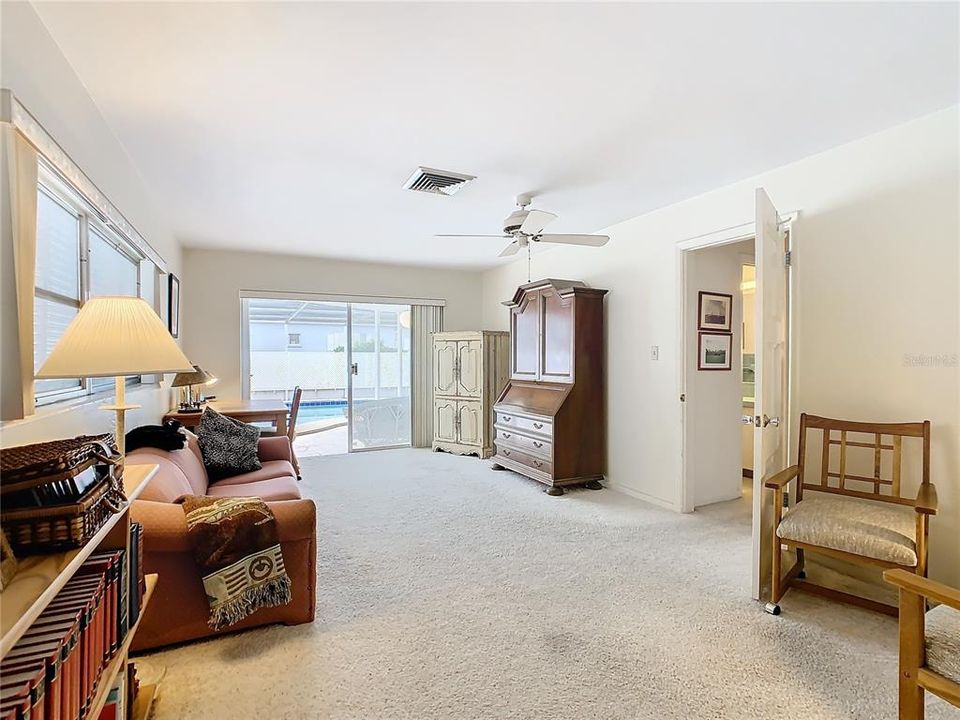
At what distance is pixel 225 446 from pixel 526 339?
9.45 ft

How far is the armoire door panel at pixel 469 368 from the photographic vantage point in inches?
229

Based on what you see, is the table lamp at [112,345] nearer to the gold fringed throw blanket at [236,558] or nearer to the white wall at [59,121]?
the white wall at [59,121]

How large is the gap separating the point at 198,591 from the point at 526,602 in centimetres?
147

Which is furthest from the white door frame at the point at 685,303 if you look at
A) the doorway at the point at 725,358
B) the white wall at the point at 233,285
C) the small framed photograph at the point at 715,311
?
→ the white wall at the point at 233,285

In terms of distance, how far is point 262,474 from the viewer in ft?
11.1

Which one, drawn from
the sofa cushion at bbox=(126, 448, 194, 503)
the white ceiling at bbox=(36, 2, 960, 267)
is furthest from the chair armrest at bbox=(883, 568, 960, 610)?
the sofa cushion at bbox=(126, 448, 194, 503)

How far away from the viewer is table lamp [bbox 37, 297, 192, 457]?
1.34 meters

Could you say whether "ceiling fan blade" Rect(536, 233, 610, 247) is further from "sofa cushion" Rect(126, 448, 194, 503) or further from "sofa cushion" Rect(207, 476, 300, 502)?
"sofa cushion" Rect(126, 448, 194, 503)

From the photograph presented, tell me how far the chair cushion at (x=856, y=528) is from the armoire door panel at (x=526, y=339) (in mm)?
2721

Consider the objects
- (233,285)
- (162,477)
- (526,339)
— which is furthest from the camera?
(233,285)

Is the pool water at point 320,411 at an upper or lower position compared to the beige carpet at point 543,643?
upper

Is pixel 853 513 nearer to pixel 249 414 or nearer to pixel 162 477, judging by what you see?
pixel 162 477

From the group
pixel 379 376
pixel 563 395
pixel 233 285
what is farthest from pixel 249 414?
pixel 563 395

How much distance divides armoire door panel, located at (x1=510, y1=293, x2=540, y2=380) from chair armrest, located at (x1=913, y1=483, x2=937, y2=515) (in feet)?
9.91
